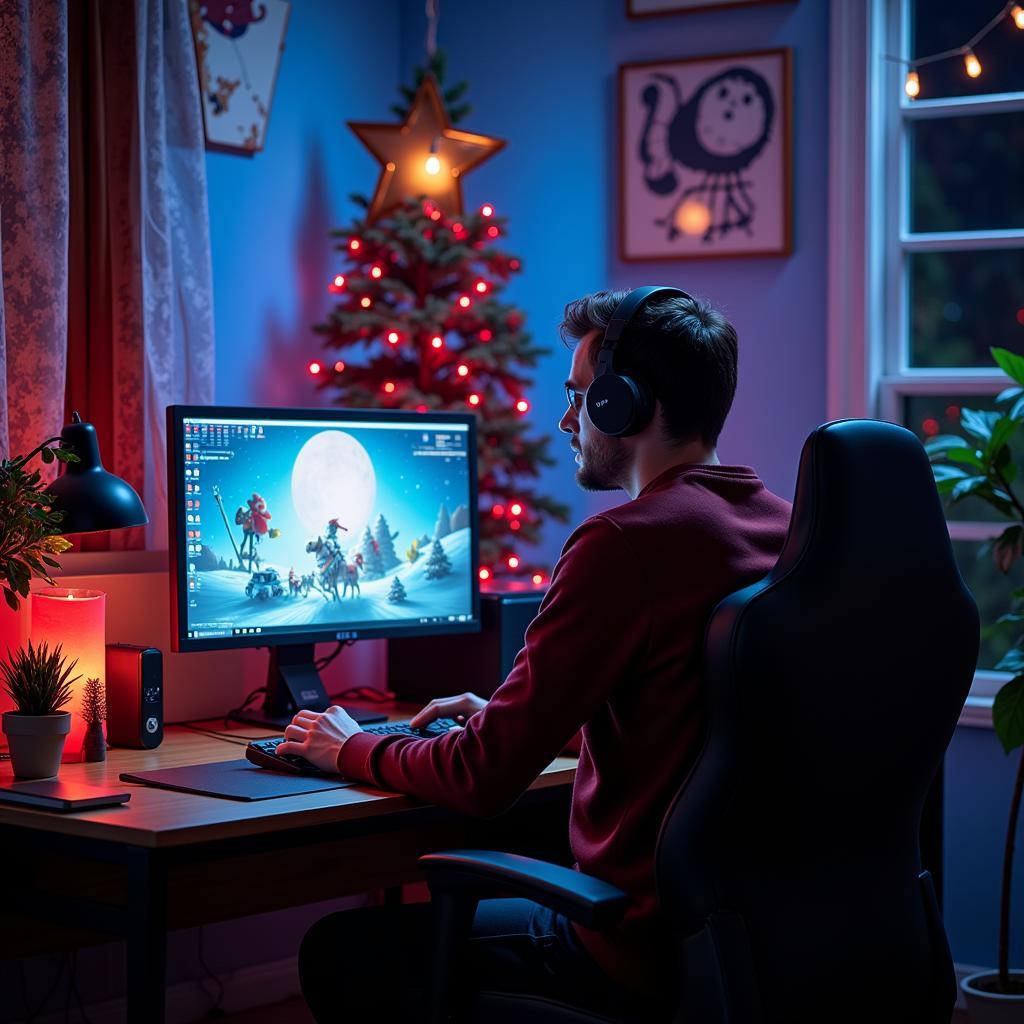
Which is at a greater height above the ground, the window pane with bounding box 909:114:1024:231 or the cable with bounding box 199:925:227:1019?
the window pane with bounding box 909:114:1024:231

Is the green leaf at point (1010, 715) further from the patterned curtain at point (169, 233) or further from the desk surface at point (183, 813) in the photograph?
the patterned curtain at point (169, 233)

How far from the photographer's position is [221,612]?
216 cm

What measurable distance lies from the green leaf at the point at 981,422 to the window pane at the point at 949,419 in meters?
0.45

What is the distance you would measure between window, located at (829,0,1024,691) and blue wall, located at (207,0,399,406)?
1.16 metres

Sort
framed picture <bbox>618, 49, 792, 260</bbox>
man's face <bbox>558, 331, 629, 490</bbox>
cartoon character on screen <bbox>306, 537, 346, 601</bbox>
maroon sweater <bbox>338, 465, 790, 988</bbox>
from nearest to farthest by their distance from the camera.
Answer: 1. maroon sweater <bbox>338, 465, 790, 988</bbox>
2. man's face <bbox>558, 331, 629, 490</bbox>
3. cartoon character on screen <bbox>306, 537, 346, 601</bbox>
4. framed picture <bbox>618, 49, 792, 260</bbox>

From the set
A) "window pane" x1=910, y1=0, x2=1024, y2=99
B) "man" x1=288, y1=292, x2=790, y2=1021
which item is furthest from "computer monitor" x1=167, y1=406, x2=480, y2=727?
"window pane" x1=910, y1=0, x2=1024, y2=99

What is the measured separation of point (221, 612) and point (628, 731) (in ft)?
2.85

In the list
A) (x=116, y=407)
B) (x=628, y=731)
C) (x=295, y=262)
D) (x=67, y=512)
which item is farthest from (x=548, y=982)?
(x=295, y=262)

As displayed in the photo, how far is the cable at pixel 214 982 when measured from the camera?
9.40 feet

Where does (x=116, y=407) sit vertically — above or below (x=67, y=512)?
above

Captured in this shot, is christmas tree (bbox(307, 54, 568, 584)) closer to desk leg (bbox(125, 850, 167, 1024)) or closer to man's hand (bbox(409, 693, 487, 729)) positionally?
man's hand (bbox(409, 693, 487, 729))

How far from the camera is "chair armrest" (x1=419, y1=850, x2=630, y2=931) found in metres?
1.39

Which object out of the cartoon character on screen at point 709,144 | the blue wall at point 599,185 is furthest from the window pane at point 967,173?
the cartoon character on screen at point 709,144

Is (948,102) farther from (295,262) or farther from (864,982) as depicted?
(864,982)
